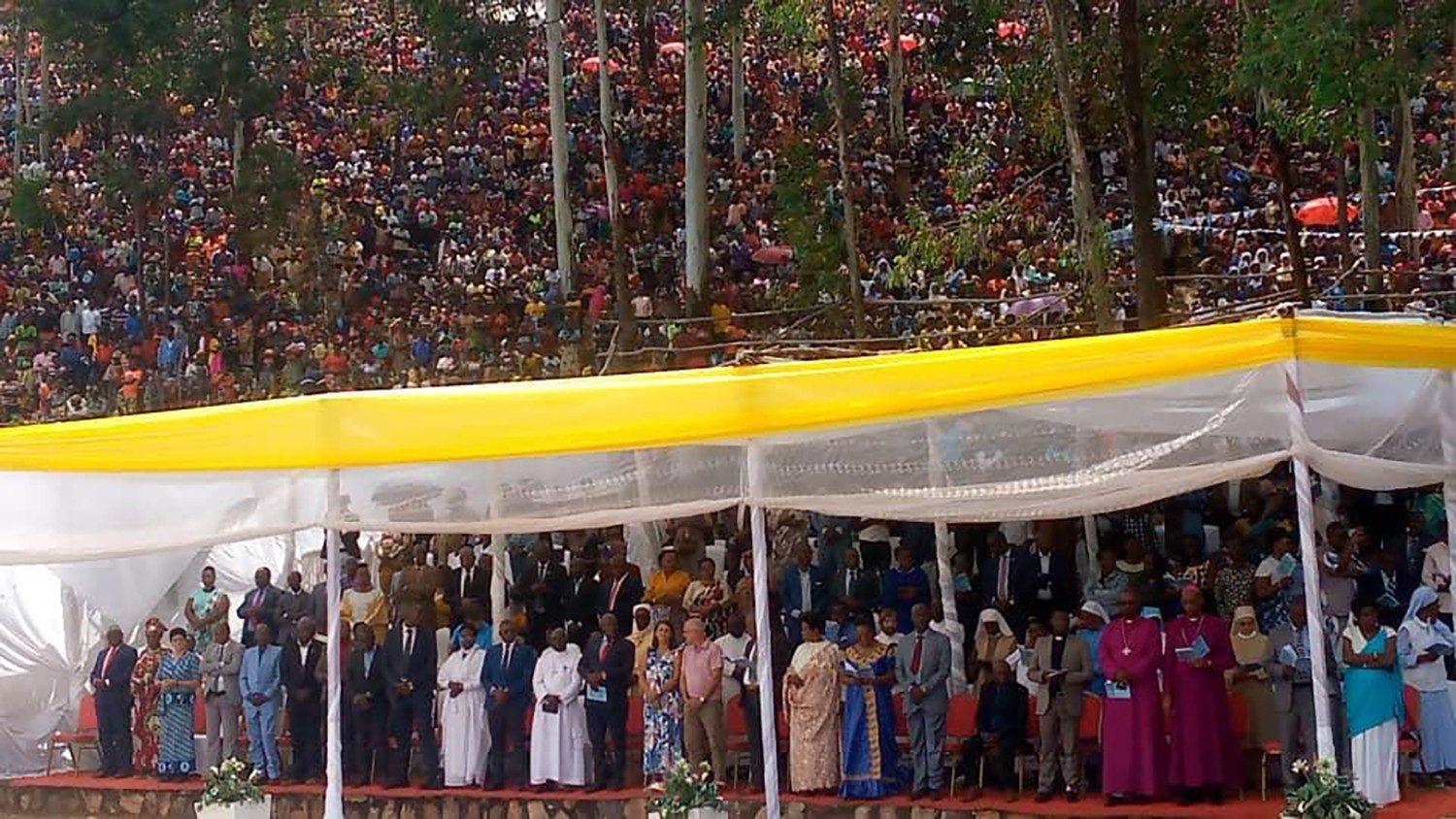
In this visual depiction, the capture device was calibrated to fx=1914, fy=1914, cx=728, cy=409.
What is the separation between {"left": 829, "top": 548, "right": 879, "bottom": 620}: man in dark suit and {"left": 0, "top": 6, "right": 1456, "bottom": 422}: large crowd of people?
13.7 feet

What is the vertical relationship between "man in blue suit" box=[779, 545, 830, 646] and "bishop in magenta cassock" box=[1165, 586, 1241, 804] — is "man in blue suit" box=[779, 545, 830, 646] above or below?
above

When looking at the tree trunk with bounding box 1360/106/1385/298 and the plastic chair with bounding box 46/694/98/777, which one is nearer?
the plastic chair with bounding box 46/694/98/777

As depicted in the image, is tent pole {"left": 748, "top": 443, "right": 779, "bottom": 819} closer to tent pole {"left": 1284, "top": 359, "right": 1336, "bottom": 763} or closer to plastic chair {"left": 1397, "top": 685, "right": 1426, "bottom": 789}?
tent pole {"left": 1284, "top": 359, "right": 1336, "bottom": 763}

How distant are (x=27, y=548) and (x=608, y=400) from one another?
4.19 meters

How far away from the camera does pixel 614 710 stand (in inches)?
513

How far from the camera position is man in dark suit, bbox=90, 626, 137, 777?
1477 cm

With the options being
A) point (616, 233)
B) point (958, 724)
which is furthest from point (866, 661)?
point (616, 233)

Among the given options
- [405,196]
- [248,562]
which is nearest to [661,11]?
[405,196]

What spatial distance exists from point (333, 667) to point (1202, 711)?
5042mm

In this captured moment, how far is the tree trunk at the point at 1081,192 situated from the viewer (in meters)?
17.1

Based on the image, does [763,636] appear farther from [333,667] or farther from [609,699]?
[609,699]

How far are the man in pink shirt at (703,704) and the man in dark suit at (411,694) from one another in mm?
2107

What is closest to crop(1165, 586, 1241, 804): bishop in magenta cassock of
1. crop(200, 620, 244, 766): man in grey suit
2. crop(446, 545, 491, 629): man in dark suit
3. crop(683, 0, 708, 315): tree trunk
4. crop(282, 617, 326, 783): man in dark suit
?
crop(446, 545, 491, 629): man in dark suit

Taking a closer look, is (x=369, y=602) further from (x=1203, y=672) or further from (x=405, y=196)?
(x=405, y=196)
